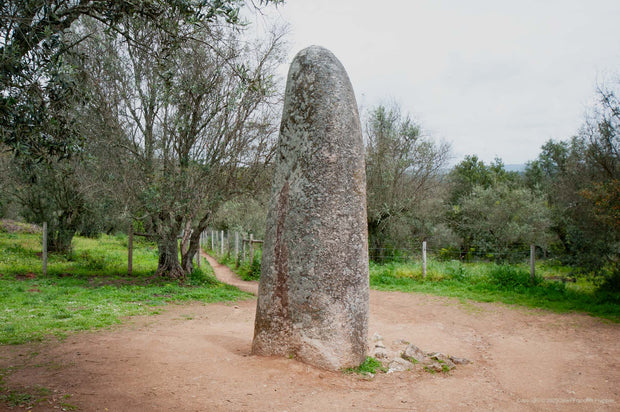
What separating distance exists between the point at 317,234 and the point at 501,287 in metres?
10.5

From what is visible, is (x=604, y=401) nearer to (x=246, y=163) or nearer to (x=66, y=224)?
(x=246, y=163)

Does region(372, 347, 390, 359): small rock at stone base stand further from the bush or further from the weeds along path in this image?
the bush

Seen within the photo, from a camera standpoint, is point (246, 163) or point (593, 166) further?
point (593, 166)

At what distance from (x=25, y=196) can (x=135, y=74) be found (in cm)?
989

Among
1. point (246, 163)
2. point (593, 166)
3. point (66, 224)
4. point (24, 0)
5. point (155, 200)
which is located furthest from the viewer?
point (66, 224)

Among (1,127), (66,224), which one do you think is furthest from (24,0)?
(66,224)

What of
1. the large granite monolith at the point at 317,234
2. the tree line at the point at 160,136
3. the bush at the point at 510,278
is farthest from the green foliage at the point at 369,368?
the bush at the point at 510,278

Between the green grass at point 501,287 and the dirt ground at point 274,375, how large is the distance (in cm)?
302

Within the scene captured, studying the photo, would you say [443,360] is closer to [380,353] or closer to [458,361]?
[458,361]

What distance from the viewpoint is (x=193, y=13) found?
528 centimetres

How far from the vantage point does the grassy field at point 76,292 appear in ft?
24.4

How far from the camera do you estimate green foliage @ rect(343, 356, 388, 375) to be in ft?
18.3

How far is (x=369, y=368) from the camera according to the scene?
5742 millimetres

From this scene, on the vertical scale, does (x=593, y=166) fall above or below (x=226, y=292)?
above
